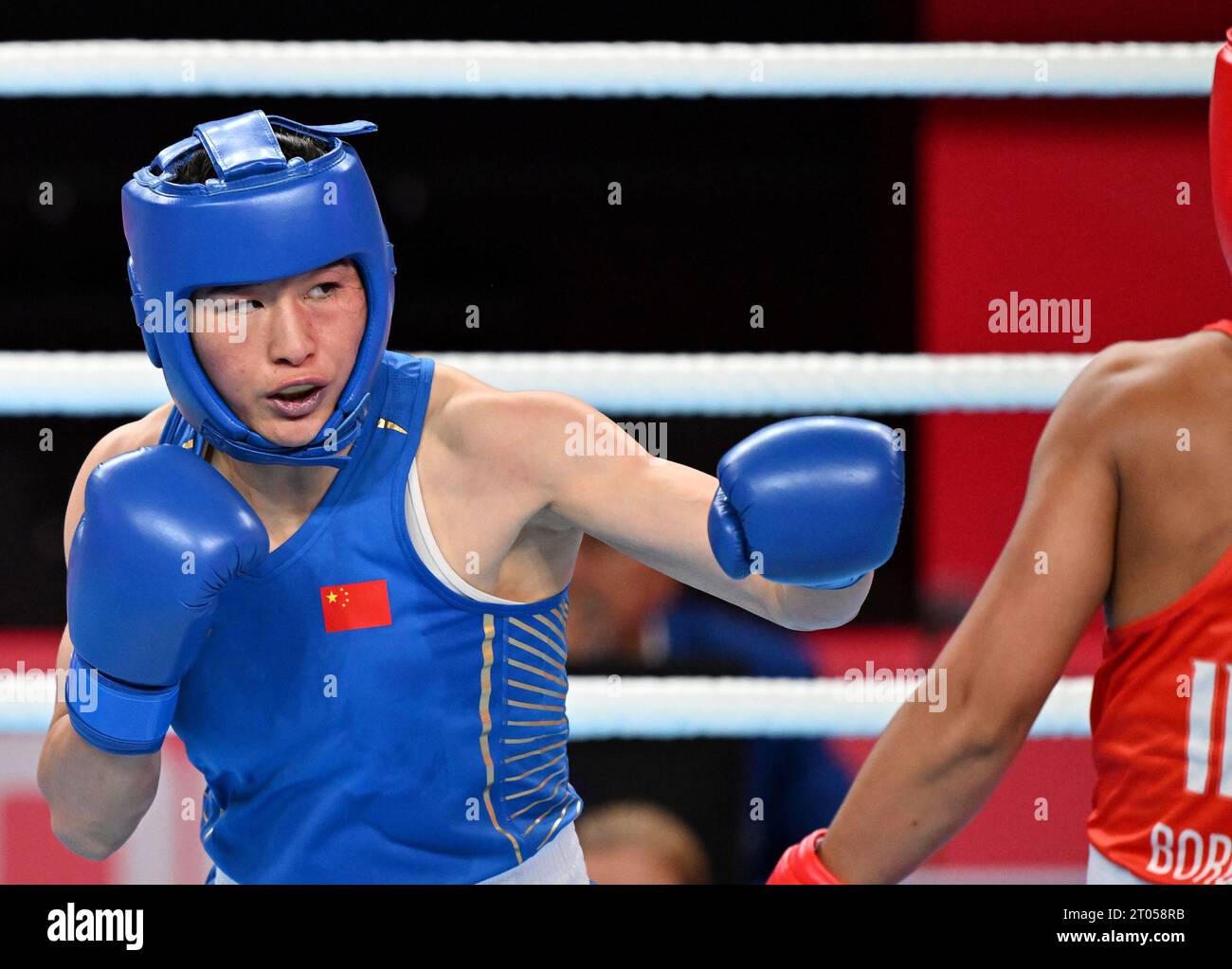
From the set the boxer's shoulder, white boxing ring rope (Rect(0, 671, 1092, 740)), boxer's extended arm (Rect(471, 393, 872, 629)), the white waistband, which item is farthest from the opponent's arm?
white boxing ring rope (Rect(0, 671, 1092, 740))

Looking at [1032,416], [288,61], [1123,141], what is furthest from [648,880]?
[1123,141]

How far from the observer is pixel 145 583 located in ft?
4.45

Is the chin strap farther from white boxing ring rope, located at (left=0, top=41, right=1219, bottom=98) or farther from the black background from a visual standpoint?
the black background

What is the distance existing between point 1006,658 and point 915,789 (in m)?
0.14

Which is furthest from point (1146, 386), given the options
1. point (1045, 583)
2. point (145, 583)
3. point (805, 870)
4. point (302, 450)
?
point (145, 583)

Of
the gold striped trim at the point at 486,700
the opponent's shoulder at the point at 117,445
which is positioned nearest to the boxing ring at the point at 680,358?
the opponent's shoulder at the point at 117,445

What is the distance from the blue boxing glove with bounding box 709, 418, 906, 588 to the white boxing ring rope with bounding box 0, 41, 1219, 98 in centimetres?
78

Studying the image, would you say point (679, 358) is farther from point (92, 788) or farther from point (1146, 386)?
point (92, 788)

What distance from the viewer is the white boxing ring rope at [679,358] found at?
1.95 meters

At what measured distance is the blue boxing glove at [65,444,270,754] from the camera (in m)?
1.36

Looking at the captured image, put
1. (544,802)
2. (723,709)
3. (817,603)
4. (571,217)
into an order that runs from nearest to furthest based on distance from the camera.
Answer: (817,603)
(544,802)
(723,709)
(571,217)

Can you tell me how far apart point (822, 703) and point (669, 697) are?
0.19 meters

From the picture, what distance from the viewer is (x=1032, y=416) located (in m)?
3.16

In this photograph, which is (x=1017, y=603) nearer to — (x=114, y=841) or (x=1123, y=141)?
(x=114, y=841)
